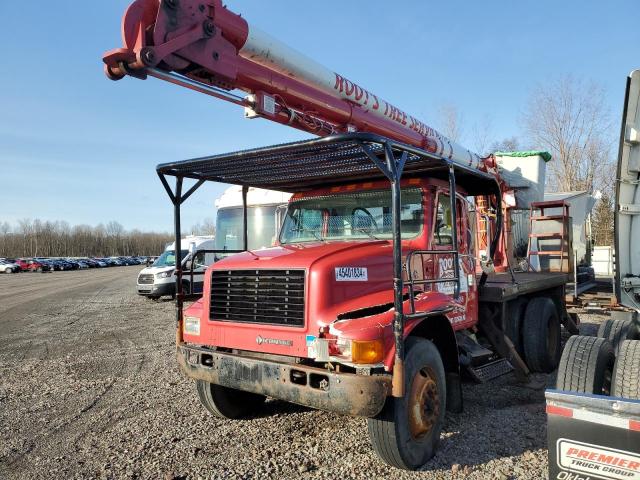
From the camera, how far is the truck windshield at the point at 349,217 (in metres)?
4.82

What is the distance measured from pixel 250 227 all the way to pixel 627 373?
10.6 metres

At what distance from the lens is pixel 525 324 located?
21.6ft

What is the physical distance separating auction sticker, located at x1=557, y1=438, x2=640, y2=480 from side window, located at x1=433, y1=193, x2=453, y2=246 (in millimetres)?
2281

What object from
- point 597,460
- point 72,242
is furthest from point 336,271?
point 72,242

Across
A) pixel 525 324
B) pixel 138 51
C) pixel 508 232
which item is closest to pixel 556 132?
pixel 508 232

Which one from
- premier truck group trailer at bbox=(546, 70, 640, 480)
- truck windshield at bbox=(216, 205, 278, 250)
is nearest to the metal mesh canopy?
premier truck group trailer at bbox=(546, 70, 640, 480)

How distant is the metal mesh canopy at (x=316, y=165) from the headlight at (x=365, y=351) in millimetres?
1288

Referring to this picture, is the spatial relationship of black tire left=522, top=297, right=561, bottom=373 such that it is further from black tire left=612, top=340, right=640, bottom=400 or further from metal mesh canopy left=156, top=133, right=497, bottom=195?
black tire left=612, top=340, right=640, bottom=400

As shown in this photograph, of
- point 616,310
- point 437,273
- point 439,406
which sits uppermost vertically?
point 437,273

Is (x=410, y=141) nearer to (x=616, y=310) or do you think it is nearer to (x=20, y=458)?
(x=616, y=310)

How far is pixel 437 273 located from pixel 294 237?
5.72 ft

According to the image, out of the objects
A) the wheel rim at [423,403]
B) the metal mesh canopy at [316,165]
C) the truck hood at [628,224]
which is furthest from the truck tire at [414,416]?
the truck hood at [628,224]

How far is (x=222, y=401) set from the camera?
15.5 ft

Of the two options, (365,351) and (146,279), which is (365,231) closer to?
(365,351)
